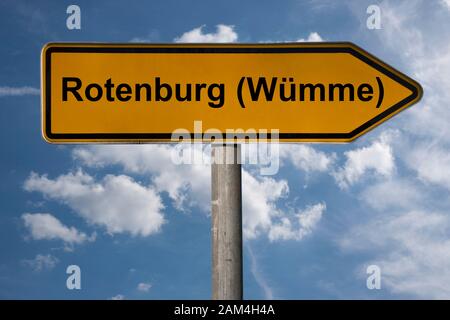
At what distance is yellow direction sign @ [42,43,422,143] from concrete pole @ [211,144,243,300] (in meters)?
0.27

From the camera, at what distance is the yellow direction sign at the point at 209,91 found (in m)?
3.08

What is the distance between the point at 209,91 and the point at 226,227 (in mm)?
893

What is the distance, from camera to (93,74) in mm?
3137

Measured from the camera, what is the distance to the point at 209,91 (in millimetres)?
3105

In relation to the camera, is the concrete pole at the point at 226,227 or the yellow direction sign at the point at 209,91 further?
the yellow direction sign at the point at 209,91

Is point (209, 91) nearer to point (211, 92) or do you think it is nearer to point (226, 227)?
point (211, 92)

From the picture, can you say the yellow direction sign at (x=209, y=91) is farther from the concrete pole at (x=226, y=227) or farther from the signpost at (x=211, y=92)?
the concrete pole at (x=226, y=227)

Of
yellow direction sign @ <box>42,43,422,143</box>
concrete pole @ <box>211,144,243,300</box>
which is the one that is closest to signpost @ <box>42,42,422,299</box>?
yellow direction sign @ <box>42,43,422,143</box>

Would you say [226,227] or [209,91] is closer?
[226,227]

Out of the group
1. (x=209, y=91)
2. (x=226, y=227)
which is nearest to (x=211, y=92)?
(x=209, y=91)

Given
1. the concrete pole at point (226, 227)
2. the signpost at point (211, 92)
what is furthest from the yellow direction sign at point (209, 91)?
the concrete pole at point (226, 227)

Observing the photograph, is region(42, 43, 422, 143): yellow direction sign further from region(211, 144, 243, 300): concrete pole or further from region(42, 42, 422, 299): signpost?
region(211, 144, 243, 300): concrete pole
